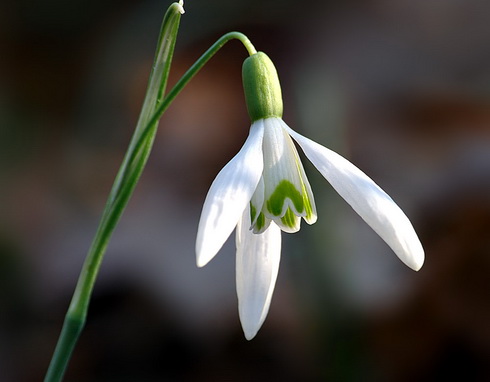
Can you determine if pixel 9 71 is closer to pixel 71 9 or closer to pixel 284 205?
pixel 71 9

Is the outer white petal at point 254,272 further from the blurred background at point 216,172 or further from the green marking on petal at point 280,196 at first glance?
the blurred background at point 216,172

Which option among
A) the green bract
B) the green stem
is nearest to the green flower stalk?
Answer: the green stem

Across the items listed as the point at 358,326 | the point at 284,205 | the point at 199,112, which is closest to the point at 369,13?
the point at 199,112

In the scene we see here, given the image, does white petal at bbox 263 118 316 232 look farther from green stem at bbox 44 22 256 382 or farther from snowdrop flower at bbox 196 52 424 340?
green stem at bbox 44 22 256 382

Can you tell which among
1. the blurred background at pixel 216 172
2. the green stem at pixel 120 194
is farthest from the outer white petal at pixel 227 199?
the blurred background at pixel 216 172

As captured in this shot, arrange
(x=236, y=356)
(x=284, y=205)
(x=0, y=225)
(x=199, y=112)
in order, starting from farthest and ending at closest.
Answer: (x=199, y=112) → (x=0, y=225) → (x=236, y=356) → (x=284, y=205)

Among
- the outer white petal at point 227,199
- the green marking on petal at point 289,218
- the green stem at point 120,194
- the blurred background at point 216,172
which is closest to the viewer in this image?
the outer white petal at point 227,199

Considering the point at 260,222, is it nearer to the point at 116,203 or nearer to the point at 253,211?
the point at 253,211
